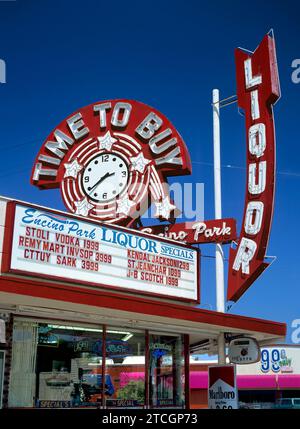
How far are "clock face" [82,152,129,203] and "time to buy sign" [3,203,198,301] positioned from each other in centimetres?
378

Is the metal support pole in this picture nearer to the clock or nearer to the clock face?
the clock

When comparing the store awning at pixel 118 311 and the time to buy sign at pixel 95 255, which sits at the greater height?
the time to buy sign at pixel 95 255

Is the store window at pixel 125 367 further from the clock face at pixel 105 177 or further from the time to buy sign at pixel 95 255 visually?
the clock face at pixel 105 177

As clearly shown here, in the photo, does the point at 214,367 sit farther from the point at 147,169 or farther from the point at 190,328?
the point at 147,169

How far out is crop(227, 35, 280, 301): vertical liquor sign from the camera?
18172 millimetres

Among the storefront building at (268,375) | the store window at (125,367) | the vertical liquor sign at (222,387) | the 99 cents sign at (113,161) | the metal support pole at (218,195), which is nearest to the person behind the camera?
the store window at (125,367)

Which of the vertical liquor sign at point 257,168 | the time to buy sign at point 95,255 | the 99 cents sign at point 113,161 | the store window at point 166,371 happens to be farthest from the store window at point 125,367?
the vertical liquor sign at point 257,168

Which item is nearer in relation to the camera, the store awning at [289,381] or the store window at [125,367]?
the store window at [125,367]

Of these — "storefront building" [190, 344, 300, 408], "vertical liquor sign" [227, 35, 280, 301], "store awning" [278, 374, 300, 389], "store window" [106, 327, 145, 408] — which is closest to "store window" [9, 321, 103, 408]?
"store window" [106, 327, 145, 408]

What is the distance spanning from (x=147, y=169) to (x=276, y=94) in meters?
4.91

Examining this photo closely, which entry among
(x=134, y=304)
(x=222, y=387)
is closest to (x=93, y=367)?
(x=134, y=304)

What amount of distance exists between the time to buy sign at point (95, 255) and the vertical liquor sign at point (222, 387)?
1.88 meters

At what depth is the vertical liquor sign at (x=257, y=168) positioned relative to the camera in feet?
59.6

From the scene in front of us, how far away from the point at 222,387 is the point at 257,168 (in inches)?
267
